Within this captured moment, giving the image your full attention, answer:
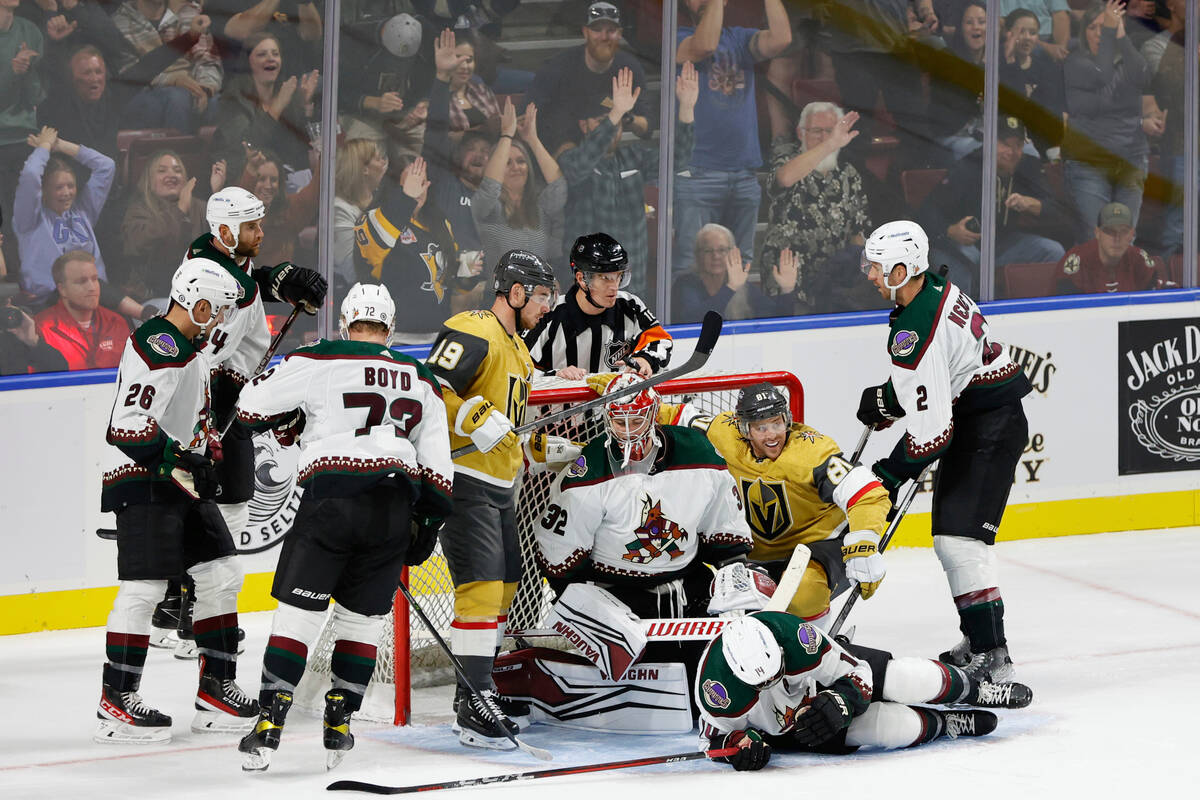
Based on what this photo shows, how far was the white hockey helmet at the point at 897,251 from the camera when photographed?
555 centimetres

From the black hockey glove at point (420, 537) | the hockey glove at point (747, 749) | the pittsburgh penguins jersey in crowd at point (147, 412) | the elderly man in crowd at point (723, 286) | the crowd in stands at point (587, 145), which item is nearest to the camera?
the hockey glove at point (747, 749)

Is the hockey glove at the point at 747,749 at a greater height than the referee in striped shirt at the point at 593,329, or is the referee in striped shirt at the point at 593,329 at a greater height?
the referee in striped shirt at the point at 593,329

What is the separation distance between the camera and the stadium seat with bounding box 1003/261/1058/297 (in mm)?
8219

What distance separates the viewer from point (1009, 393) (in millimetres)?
5734

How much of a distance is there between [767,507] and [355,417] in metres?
1.33

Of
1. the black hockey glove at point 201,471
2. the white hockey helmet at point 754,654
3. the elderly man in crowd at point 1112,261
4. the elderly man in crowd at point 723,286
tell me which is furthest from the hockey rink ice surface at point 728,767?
the elderly man in crowd at point 1112,261

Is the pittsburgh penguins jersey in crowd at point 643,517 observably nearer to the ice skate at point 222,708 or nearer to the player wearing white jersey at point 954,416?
the player wearing white jersey at point 954,416

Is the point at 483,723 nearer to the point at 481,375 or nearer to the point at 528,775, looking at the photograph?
the point at 528,775

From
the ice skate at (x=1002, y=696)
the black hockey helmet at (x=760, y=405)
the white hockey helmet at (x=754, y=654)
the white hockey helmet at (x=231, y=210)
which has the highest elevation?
the white hockey helmet at (x=231, y=210)

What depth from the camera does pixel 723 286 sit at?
7.82m

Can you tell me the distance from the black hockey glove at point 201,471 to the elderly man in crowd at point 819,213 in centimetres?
315

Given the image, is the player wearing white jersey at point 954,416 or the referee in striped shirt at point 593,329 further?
the referee in striped shirt at point 593,329

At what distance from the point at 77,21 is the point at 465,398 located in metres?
2.25

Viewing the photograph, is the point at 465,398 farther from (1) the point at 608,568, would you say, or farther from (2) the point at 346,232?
(2) the point at 346,232
